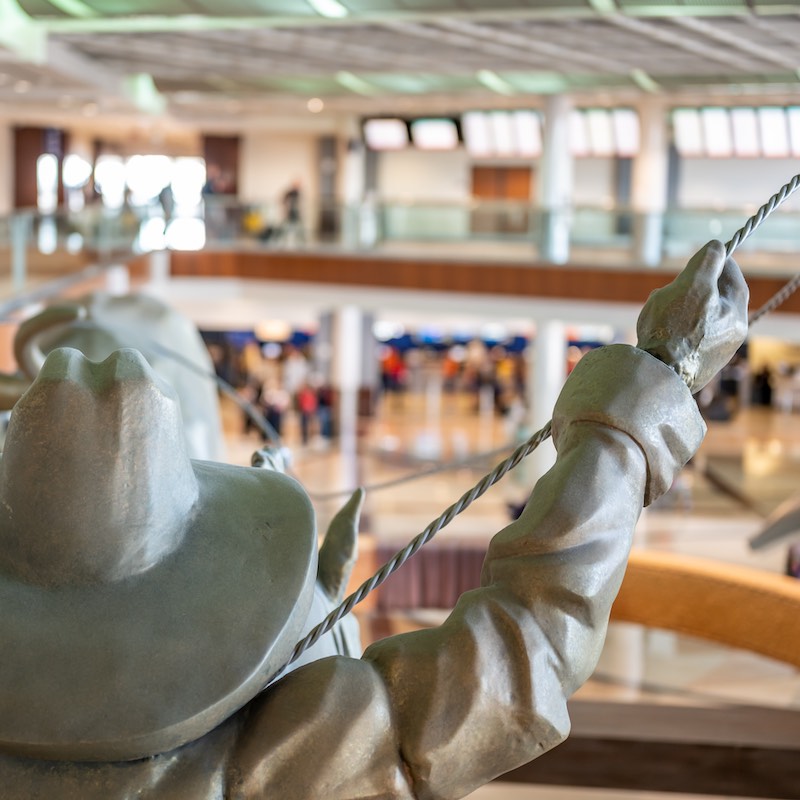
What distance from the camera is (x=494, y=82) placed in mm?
19859

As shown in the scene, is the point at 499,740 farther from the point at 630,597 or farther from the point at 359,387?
the point at 359,387

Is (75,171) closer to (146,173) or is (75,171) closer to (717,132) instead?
(146,173)

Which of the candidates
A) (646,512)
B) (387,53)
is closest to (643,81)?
(387,53)

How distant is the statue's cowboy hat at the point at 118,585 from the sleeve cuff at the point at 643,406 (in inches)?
18.5

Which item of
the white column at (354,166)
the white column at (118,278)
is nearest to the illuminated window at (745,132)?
the white column at (354,166)

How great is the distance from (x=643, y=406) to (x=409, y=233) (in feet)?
58.4

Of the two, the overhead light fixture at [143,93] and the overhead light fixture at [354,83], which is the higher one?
the overhead light fixture at [354,83]

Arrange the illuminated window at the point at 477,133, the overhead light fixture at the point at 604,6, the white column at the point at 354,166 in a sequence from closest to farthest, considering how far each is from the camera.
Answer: the overhead light fixture at the point at 604,6
the illuminated window at the point at 477,133
the white column at the point at 354,166

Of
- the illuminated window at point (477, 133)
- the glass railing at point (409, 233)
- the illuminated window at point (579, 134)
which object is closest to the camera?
the glass railing at point (409, 233)

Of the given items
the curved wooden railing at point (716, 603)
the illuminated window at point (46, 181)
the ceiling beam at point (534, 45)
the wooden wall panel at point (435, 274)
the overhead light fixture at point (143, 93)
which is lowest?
the curved wooden railing at point (716, 603)

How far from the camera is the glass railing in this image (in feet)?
49.0

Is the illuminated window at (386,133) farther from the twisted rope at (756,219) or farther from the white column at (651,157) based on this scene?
the twisted rope at (756,219)

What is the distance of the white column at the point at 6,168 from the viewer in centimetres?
2762

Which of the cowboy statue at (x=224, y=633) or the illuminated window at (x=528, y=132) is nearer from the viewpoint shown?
the cowboy statue at (x=224, y=633)
